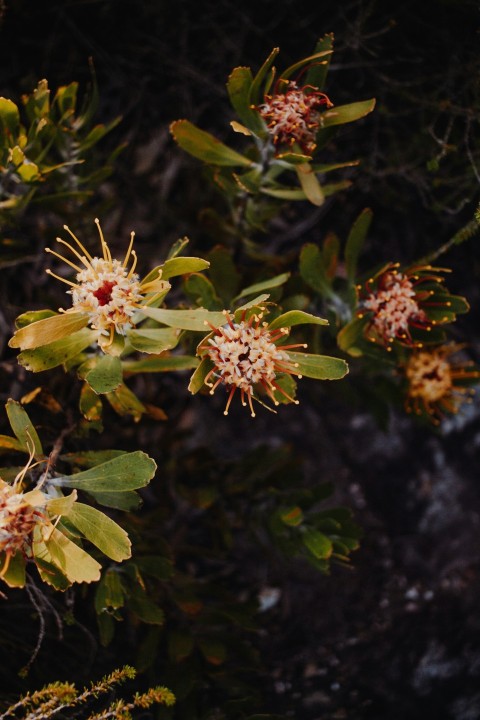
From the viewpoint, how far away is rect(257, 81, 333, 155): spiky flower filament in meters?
1.04

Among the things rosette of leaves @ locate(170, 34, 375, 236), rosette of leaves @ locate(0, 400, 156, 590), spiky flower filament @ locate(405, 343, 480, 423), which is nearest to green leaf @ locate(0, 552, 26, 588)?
rosette of leaves @ locate(0, 400, 156, 590)

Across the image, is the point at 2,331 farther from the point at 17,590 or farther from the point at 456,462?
the point at 456,462

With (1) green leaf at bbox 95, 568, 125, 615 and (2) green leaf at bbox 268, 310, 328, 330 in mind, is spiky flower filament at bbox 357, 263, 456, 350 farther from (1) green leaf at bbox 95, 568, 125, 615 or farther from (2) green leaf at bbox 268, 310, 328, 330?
(1) green leaf at bbox 95, 568, 125, 615

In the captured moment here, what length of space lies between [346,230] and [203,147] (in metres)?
0.71

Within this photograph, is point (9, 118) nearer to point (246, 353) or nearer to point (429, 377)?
point (246, 353)

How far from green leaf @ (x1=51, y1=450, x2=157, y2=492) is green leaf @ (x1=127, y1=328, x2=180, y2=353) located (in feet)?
0.54

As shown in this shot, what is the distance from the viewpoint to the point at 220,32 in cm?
157

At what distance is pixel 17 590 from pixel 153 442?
1.46ft

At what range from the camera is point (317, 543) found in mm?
1201

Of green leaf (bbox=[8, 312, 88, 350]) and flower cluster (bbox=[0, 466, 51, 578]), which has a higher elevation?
green leaf (bbox=[8, 312, 88, 350])

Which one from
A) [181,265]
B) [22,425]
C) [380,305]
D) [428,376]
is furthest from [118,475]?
[428,376]

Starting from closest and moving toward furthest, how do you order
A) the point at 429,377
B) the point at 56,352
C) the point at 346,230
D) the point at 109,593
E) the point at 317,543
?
the point at 56,352, the point at 109,593, the point at 317,543, the point at 429,377, the point at 346,230

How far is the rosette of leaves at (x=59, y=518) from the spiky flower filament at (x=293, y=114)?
586mm

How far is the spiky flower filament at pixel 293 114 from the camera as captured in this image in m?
1.04
